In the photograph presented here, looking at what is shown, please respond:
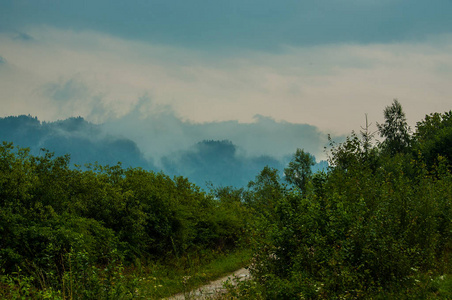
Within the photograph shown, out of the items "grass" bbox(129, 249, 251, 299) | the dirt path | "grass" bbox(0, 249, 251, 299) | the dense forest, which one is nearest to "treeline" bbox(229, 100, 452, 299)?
the dense forest

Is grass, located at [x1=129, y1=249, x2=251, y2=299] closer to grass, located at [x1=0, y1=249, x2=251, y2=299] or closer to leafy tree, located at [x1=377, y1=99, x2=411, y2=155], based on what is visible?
grass, located at [x1=0, y1=249, x2=251, y2=299]

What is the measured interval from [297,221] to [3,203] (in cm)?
979

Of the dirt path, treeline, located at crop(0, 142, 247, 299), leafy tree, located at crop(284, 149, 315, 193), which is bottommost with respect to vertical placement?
the dirt path

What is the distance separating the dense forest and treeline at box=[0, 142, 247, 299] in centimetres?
5

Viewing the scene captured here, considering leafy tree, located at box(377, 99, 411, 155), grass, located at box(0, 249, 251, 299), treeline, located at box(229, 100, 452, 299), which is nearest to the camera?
grass, located at box(0, 249, 251, 299)

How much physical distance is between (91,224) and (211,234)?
31.0 feet

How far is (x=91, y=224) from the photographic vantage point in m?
16.0

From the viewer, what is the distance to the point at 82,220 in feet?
50.4

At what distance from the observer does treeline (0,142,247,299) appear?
8891 millimetres

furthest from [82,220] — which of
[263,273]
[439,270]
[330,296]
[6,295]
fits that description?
[439,270]

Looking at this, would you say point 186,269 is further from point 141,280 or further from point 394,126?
point 394,126

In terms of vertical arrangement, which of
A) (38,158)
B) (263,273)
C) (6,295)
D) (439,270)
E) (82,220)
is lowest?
(439,270)

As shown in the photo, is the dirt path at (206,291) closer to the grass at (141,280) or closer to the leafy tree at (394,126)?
the grass at (141,280)

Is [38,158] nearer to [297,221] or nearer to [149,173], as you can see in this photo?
[149,173]
